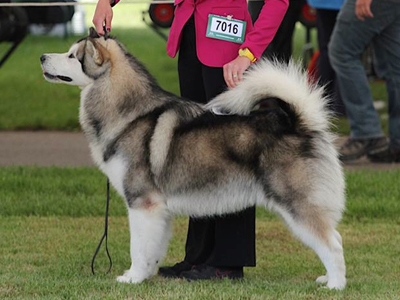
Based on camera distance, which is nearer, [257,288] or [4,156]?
[257,288]

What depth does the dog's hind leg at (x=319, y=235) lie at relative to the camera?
15.6ft

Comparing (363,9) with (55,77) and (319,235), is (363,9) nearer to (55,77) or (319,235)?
(319,235)

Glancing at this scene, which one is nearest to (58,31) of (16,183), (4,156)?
(4,156)

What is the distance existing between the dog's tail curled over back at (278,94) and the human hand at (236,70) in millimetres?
33

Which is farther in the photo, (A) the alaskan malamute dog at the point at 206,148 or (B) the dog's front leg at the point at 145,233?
(B) the dog's front leg at the point at 145,233

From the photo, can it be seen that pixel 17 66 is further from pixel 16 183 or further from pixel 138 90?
pixel 138 90

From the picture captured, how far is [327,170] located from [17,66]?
37.1 feet

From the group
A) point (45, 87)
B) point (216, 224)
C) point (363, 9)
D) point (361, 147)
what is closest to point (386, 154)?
point (361, 147)

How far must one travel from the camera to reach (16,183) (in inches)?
304

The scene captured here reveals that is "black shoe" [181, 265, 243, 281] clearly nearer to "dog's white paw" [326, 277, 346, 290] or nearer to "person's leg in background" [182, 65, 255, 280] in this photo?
"person's leg in background" [182, 65, 255, 280]

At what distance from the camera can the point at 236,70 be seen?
4855 millimetres

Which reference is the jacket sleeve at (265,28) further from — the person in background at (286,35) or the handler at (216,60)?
the person in background at (286,35)

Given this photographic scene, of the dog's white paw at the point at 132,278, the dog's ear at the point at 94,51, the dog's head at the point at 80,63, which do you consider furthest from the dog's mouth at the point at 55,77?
the dog's white paw at the point at 132,278

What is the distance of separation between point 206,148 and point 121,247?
1.59 m
